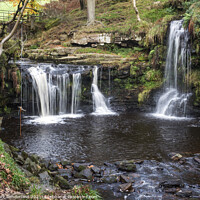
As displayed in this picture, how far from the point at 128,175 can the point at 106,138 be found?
3939 millimetres

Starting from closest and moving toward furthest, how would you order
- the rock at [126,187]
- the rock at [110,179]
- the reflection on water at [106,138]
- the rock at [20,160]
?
the rock at [126,187] < the rock at [20,160] < the rock at [110,179] < the reflection on water at [106,138]

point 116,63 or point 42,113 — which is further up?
point 116,63

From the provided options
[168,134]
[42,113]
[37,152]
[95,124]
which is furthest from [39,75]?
[168,134]

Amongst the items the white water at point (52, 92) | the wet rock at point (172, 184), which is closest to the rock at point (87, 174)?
the wet rock at point (172, 184)

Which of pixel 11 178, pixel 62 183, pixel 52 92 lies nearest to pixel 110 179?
pixel 62 183

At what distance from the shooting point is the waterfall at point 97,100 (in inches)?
667

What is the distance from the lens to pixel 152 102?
16672 millimetres

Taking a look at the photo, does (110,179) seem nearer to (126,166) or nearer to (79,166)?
(126,166)

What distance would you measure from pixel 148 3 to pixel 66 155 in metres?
22.1

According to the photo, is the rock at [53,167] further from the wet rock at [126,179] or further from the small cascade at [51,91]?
the small cascade at [51,91]

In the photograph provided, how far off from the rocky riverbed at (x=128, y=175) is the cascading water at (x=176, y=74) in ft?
22.2

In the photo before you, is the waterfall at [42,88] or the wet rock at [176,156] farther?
the waterfall at [42,88]

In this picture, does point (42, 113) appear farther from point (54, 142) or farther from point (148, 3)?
point (148, 3)

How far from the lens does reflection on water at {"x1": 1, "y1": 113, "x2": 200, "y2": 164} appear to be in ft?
30.6
